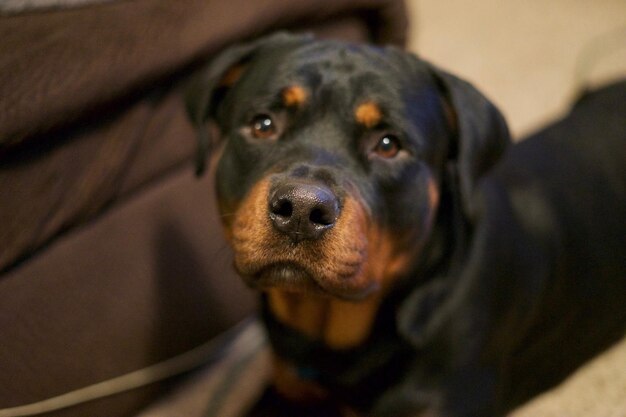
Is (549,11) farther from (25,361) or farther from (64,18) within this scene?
(25,361)

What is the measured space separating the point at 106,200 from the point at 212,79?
365mm

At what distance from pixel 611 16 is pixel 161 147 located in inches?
101

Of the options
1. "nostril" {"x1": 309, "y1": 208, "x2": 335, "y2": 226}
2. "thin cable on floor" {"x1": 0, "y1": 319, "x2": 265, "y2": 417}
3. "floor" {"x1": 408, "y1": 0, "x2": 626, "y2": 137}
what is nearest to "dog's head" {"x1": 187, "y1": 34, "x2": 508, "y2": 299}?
"nostril" {"x1": 309, "y1": 208, "x2": 335, "y2": 226}

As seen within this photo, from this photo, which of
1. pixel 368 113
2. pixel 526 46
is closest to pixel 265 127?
pixel 368 113

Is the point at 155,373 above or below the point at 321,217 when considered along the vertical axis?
below

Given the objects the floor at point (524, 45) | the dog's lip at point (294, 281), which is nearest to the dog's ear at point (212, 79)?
the dog's lip at point (294, 281)

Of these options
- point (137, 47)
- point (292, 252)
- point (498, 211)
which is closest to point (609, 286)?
point (498, 211)

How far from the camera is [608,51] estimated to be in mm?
2680

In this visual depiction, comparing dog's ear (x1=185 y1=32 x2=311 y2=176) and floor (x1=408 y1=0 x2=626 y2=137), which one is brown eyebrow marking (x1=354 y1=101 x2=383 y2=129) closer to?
dog's ear (x1=185 y1=32 x2=311 y2=176)

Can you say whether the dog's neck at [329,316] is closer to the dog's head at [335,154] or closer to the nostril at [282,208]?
the dog's head at [335,154]

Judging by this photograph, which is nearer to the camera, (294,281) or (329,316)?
(294,281)

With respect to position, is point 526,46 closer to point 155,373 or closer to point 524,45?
point 524,45

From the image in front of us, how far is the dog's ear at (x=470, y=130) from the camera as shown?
1059 millimetres

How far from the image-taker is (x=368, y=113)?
3.34ft
